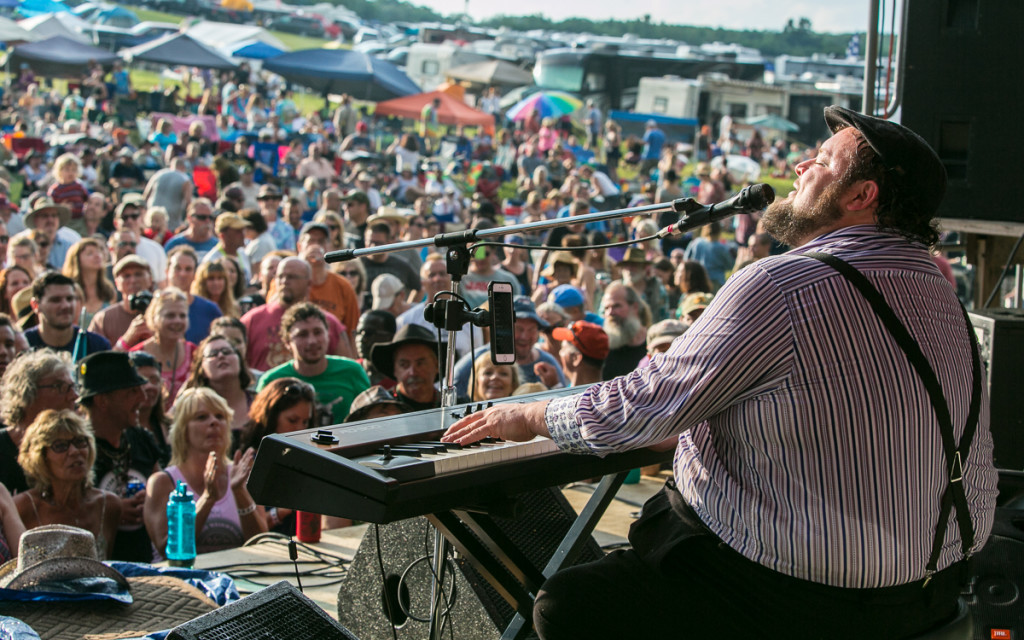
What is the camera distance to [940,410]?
2.05 meters

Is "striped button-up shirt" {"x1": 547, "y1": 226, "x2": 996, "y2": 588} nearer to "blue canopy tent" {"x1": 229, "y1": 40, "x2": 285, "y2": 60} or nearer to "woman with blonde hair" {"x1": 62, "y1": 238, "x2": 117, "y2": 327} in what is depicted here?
"woman with blonde hair" {"x1": 62, "y1": 238, "x2": 117, "y2": 327}

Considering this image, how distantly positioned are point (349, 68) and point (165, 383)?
17324 millimetres

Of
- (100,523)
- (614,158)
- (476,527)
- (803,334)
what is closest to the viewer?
(803,334)

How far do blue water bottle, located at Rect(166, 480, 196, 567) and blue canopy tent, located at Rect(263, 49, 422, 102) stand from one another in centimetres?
1922

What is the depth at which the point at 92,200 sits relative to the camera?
1068 cm

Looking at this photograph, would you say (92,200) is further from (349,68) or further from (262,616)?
(349,68)

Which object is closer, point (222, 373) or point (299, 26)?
point (222, 373)

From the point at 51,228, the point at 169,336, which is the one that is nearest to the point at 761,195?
the point at 169,336

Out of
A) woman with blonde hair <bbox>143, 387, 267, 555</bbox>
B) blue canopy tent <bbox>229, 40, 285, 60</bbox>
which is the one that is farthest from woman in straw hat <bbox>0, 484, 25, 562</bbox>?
blue canopy tent <bbox>229, 40, 285, 60</bbox>

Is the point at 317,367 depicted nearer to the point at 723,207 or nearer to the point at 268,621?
the point at 268,621

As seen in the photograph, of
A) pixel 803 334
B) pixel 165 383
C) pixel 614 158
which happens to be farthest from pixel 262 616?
pixel 614 158

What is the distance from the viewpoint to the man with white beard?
21.9 feet

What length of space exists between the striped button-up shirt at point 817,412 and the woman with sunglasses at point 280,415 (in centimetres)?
304

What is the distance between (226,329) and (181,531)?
239 cm
